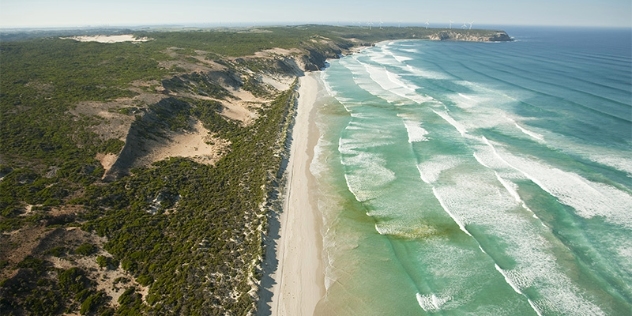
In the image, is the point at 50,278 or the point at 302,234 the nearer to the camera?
the point at 50,278

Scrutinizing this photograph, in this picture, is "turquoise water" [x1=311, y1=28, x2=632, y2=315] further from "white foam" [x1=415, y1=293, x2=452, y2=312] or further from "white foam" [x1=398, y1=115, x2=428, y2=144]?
"white foam" [x1=398, y1=115, x2=428, y2=144]

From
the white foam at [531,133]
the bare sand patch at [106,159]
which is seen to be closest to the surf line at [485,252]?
the white foam at [531,133]

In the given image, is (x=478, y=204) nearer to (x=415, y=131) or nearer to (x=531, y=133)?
(x=415, y=131)

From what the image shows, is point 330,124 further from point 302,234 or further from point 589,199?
point 589,199

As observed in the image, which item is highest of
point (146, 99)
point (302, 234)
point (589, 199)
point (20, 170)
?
point (146, 99)

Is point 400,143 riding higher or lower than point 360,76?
lower

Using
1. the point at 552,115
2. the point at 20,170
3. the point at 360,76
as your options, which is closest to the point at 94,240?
the point at 20,170

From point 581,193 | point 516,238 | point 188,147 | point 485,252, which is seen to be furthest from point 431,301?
point 188,147

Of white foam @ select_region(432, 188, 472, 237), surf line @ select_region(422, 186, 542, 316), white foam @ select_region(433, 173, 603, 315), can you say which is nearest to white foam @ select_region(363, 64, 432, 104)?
white foam @ select_region(433, 173, 603, 315)
